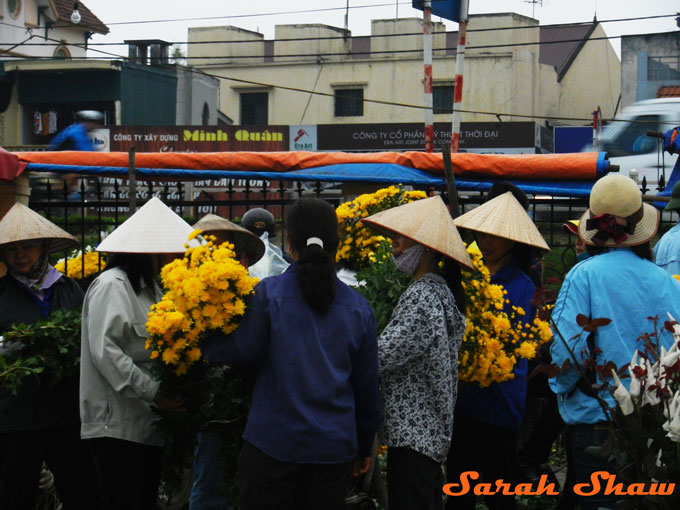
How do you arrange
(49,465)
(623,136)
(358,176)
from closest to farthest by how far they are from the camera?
(49,465), (358,176), (623,136)

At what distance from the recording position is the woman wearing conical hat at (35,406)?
4633mm

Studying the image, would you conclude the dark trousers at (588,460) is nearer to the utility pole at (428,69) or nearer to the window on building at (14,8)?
the utility pole at (428,69)

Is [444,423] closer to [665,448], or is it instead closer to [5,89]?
[665,448]

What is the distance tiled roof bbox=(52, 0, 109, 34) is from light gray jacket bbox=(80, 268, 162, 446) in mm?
38653

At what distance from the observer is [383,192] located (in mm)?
5414

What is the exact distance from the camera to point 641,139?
17.8 m

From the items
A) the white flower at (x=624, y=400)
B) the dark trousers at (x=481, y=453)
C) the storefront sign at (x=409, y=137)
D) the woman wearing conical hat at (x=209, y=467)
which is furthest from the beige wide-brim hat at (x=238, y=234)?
the storefront sign at (x=409, y=137)

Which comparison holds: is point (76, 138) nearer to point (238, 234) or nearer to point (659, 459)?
point (238, 234)

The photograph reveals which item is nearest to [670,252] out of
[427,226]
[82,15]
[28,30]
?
[427,226]

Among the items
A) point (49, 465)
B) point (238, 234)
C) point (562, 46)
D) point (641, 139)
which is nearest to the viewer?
point (49, 465)

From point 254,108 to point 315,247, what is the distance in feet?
121

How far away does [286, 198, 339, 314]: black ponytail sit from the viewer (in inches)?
143

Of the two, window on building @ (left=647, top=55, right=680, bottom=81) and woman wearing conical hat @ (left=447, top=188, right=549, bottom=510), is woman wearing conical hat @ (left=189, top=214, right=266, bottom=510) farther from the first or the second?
window on building @ (left=647, top=55, right=680, bottom=81)

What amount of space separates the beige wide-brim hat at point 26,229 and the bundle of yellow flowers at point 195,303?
1.19 meters
